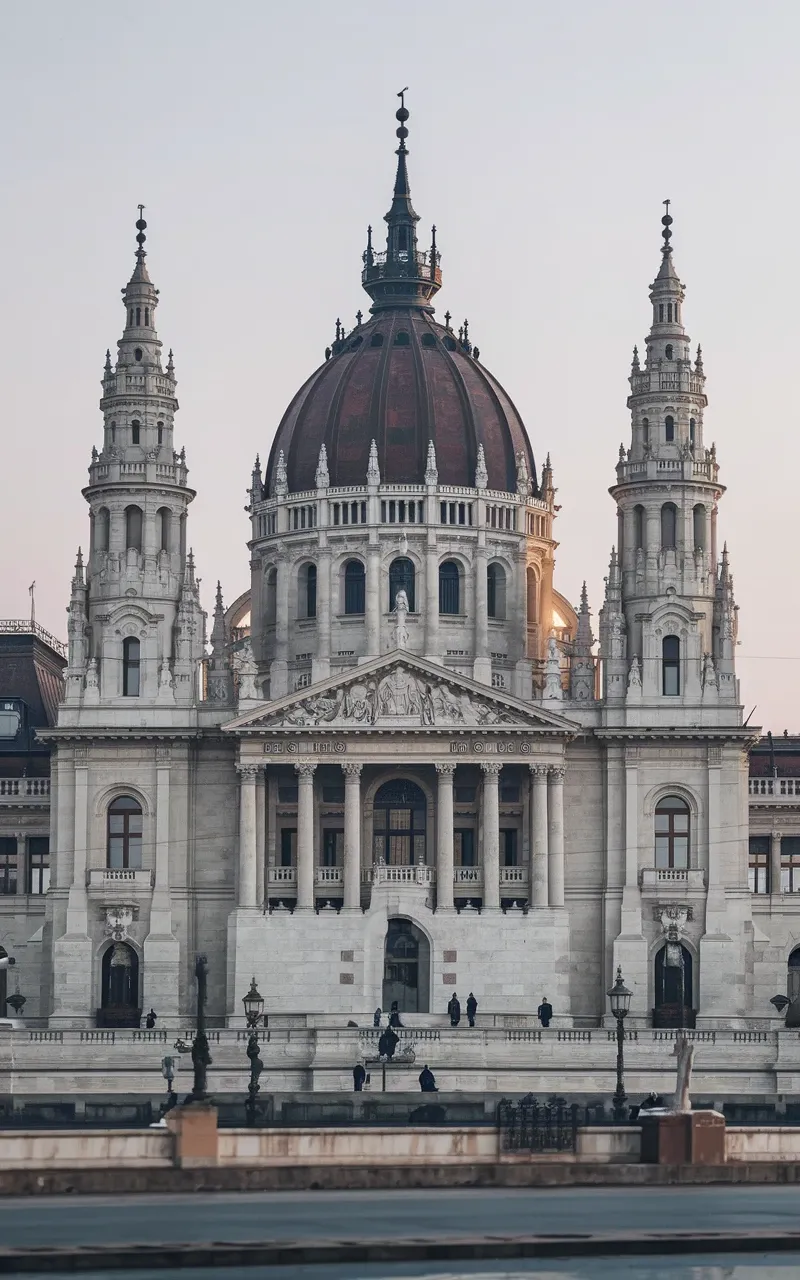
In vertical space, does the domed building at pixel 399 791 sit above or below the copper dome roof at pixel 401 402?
below

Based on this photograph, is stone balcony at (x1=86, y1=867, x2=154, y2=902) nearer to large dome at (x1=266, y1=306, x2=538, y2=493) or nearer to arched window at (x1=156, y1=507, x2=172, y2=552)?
arched window at (x1=156, y1=507, x2=172, y2=552)

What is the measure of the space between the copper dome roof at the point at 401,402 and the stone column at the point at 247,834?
16.4m

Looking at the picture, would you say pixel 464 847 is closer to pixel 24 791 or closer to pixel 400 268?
pixel 24 791

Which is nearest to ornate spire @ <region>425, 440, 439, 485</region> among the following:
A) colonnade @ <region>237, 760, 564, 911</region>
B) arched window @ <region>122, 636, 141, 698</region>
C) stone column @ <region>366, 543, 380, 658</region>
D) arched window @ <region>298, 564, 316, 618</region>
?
stone column @ <region>366, 543, 380, 658</region>

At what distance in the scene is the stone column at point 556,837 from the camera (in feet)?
398

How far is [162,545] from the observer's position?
12625cm

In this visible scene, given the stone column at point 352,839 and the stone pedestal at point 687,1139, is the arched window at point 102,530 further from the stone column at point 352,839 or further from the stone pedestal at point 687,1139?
the stone pedestal at point 687,1139

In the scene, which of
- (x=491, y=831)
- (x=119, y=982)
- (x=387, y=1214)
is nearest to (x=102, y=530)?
(x=119, y=982)

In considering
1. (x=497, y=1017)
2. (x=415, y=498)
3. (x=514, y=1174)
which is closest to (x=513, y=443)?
(x=415, y=498)

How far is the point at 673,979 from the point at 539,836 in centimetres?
680

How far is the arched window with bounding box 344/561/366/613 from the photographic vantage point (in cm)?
13200

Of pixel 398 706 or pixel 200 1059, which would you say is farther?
pixel 398 706

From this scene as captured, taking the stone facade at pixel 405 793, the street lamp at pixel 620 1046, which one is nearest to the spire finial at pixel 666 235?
the stone facade at pixel 405 793

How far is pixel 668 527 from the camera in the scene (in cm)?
12606
